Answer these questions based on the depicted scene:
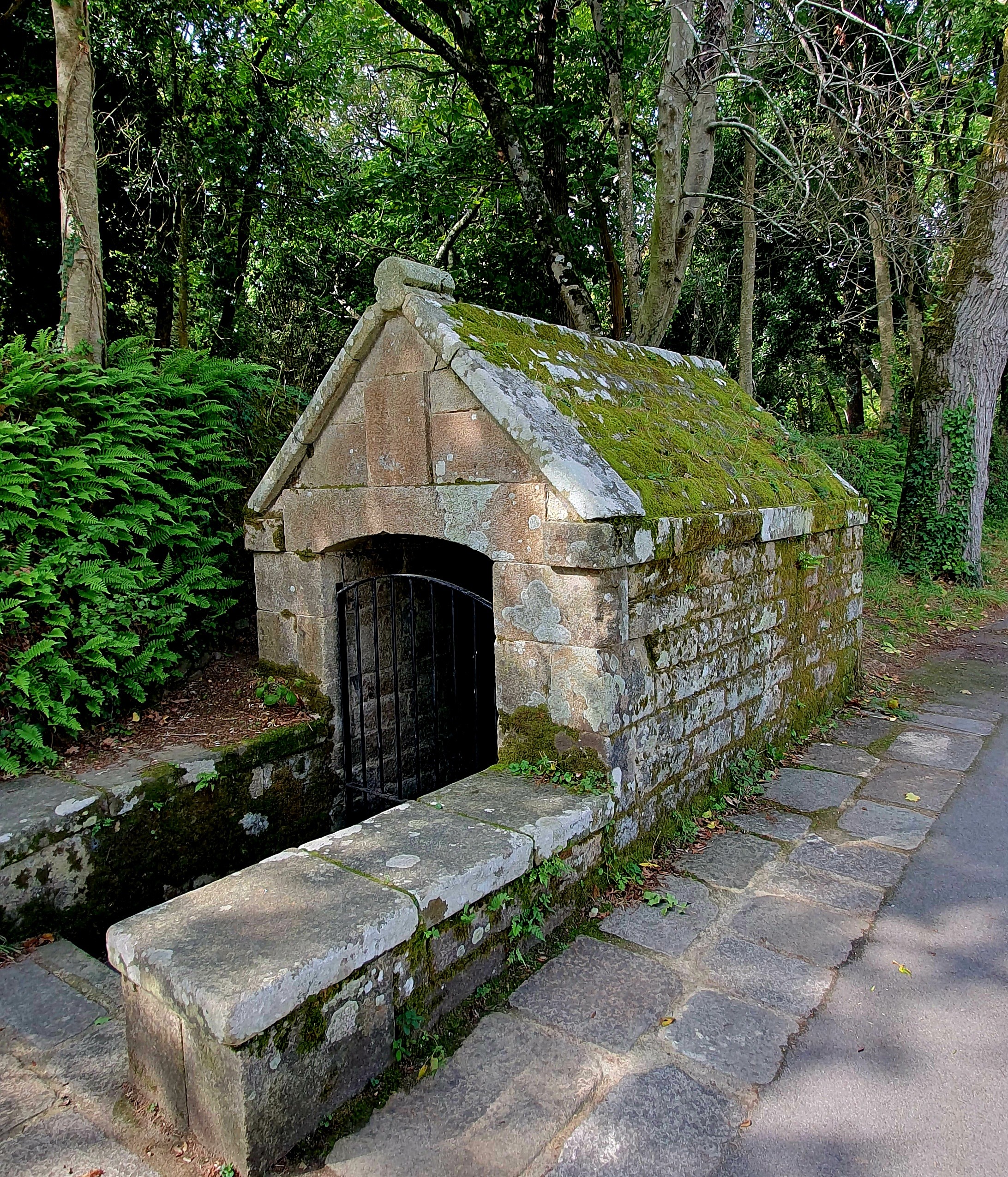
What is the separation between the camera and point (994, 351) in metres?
10.3

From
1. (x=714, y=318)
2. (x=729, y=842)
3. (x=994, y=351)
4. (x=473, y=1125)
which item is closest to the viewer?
(x=473, y=1125)

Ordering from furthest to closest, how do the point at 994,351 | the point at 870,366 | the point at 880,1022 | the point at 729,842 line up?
the point at 870,366
the point at 994,351
the point at 729,842
the point at 880,1022

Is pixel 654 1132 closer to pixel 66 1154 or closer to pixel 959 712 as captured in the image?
pixel 66 1154

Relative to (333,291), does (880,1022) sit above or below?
below

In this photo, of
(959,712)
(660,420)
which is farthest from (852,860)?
(959,712)

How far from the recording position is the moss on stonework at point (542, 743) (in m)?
3.46

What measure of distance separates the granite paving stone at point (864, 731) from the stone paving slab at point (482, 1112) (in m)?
3.78

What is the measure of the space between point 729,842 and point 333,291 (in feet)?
36.3

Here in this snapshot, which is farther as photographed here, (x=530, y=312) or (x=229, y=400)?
(x=530, y=312)

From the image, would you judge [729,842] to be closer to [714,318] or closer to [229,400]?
[229,400]

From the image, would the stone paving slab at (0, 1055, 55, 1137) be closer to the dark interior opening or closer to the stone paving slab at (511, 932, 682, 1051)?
the stone paving slab at (511, 932, 682, 1051)

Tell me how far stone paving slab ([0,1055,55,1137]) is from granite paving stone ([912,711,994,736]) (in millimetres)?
5734

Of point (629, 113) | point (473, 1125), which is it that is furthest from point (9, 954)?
point (629, 113)

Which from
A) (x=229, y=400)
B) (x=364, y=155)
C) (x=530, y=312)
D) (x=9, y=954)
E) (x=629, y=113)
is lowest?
(x=9, y=954)
